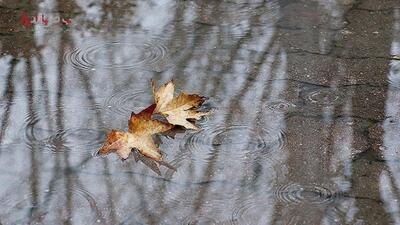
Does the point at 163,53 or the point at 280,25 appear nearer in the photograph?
the point at 163,53

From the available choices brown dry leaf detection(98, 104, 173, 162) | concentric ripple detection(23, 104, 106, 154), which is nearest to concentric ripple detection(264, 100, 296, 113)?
brown dry leaf detection(98, 104, 173, 162)

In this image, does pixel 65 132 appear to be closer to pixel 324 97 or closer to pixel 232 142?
pixel 232 142

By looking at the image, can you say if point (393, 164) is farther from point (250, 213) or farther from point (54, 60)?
point (54, 60)

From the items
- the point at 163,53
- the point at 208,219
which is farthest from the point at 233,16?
the point at 208,219

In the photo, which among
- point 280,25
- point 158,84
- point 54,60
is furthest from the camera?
point 280,25

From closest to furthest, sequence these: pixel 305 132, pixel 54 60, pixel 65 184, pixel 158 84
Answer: pixel 65 184, pixel 305 132, pixel 158 84, pixel 54 60
